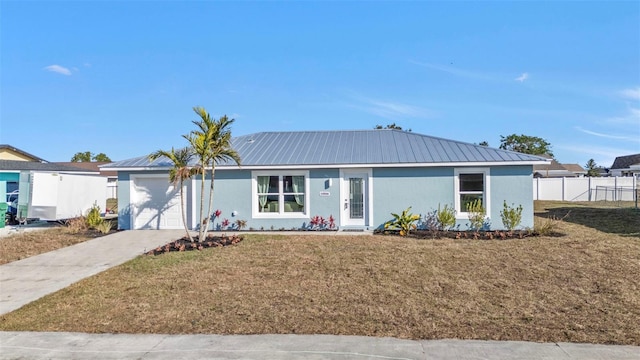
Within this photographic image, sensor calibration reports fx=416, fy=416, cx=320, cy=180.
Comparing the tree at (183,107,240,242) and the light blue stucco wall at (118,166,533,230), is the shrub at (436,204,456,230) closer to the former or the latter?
the light blue stucco wall at (118,166,533,230)

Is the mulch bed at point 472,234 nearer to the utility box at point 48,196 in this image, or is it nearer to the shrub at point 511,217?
the shrub at point 511,217

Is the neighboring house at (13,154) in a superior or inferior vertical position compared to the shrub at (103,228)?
superior

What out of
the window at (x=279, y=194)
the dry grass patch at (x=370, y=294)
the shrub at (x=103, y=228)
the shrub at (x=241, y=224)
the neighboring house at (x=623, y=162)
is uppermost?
the neighboring house at (x=623, y=162)

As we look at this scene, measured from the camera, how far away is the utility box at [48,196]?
1770 cm

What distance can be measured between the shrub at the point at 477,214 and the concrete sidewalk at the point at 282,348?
9275 millimetres

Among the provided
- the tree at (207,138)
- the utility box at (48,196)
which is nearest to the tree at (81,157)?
the utility box at (48,196)

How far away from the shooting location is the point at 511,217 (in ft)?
45.3

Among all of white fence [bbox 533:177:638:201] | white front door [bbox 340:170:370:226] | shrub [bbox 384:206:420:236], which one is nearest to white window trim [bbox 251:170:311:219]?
white front door [bbox 340:170:370:226]

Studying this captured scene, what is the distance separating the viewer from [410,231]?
46.7ft

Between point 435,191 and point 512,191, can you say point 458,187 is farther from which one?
point 512,191

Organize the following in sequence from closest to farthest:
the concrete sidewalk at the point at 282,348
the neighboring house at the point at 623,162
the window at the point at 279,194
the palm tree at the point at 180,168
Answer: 1. the concrete sidewalk at the point at 282,348
2. the palm tree at the point at 180,168
3. the window at the point at 279,194
4. the neighboring house at the point at 623,162

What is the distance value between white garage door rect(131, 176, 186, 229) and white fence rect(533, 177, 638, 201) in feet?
93.1

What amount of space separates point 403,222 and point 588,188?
25.0 metres

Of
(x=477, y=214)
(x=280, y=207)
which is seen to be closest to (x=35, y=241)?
(x=280, y=207)
